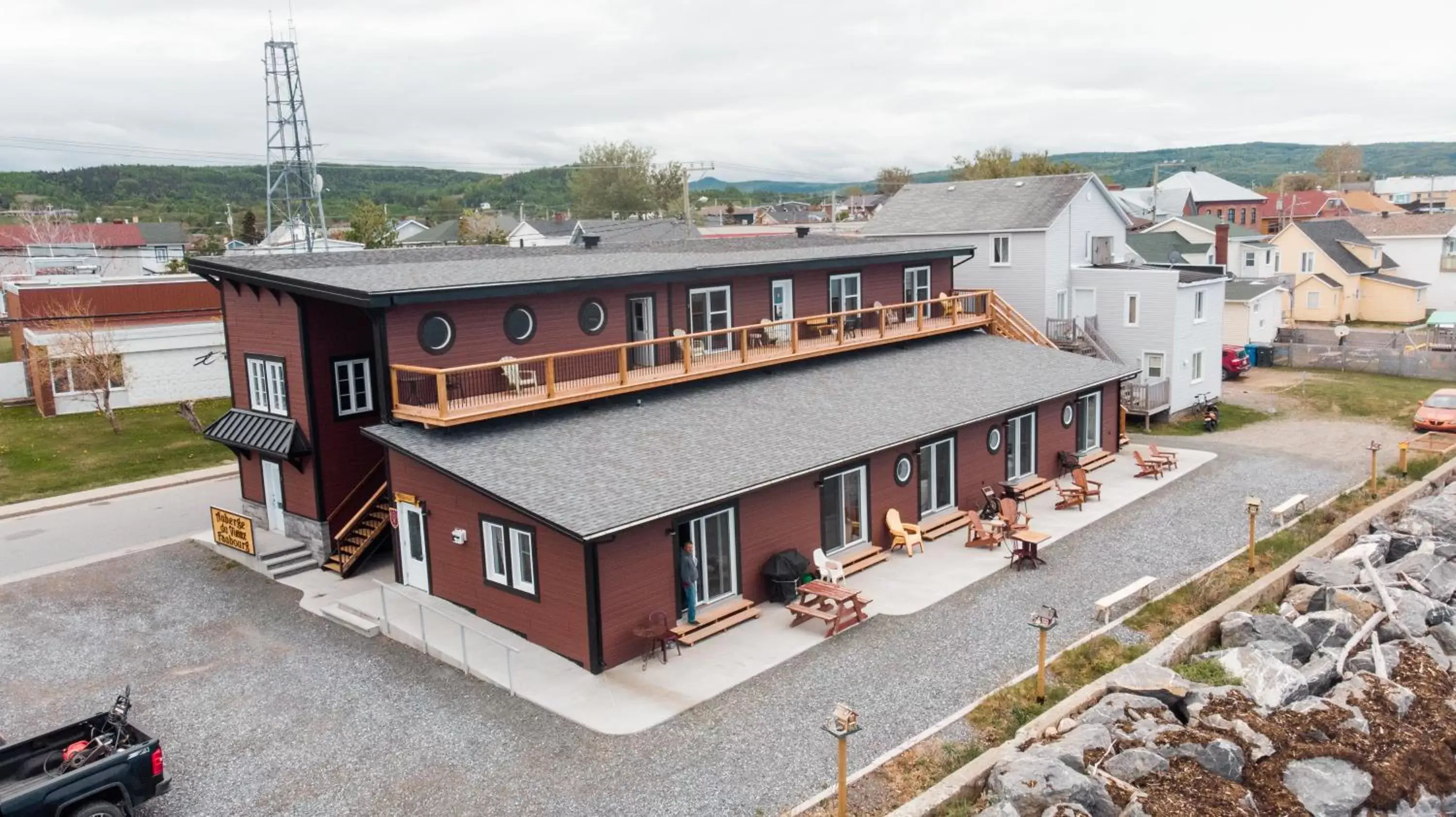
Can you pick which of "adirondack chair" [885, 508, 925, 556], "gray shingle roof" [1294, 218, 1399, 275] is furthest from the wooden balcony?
"gray shingle roof" [1294, 218, 1399, 275]

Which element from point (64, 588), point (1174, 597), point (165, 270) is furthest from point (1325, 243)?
point (165, 270)

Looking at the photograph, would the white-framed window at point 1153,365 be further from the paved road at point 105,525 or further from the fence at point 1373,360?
the paved road at point 105,525

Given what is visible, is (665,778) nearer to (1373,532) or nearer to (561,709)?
(561,709)

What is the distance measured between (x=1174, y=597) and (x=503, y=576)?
1154cm

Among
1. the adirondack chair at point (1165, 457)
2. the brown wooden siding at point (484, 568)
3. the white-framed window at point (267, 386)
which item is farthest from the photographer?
the adirondack chair at point (1165, 457)

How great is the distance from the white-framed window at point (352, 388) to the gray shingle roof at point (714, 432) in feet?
10.1

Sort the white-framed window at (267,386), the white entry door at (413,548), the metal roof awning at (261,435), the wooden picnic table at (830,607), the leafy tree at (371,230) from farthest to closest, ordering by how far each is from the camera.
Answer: the leafy tree at (371,230) < the white-framed window at (267,386) < the metal roof awning at (261,435) < the white entry door at (413,548) < the wooden picnic table at (830,607)

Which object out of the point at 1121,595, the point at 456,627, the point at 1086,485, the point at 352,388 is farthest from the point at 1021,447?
the point at 352,388

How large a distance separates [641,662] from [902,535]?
6.87 meters

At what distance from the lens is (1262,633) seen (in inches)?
602

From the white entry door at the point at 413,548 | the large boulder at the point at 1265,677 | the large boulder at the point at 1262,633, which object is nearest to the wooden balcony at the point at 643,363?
the white entry door at the point at 413,548

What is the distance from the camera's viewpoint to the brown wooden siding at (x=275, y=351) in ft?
64.3

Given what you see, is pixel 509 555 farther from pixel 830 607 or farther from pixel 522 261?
pixel 522 261

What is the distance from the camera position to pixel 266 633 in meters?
17.0
